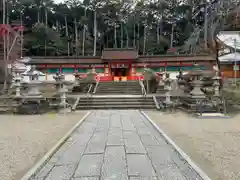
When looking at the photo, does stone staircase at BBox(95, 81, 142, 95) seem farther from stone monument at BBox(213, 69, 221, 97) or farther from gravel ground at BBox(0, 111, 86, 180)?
gravel ground at BBox(0, 111, 86, 180)

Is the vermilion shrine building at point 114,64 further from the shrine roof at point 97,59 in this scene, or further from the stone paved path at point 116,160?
the stone paved path at point 116,160

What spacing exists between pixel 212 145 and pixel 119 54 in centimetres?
2399

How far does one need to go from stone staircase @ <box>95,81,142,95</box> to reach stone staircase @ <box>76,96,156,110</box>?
148 inches

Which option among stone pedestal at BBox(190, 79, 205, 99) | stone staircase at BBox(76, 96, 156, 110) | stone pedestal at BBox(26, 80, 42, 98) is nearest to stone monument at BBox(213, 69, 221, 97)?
stone pedestal at BBox(190, 79, 205, 99)

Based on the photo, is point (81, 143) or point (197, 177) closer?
point (197, 177)

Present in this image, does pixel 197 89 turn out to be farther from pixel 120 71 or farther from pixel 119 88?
pixel 120 71

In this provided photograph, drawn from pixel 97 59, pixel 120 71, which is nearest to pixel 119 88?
pixel 97 59

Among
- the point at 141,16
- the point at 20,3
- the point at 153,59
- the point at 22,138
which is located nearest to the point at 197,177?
the point at 22,138

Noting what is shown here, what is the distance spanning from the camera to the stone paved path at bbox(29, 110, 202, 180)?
3490mm

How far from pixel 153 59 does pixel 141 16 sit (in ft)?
78.7

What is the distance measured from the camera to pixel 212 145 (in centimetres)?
532

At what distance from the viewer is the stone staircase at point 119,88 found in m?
17.9

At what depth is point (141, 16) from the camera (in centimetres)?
4803

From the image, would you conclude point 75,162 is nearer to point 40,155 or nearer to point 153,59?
point 40,155
